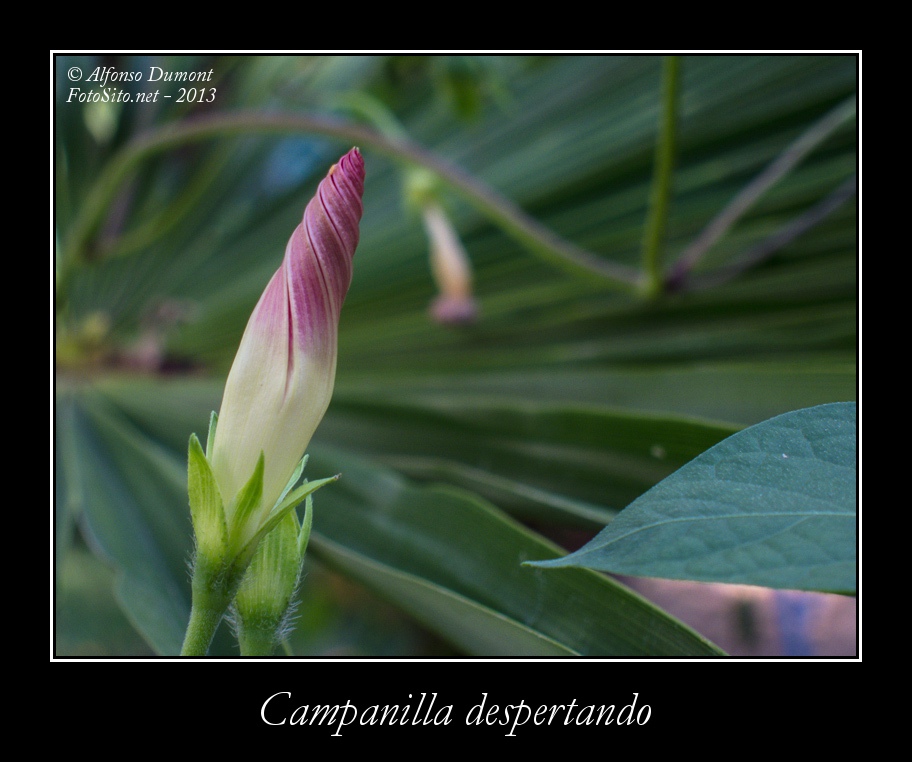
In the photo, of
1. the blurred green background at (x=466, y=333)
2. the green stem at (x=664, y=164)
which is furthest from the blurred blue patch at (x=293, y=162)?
the green stem at (x=664, y=164)

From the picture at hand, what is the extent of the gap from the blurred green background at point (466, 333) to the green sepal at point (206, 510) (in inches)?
2.8

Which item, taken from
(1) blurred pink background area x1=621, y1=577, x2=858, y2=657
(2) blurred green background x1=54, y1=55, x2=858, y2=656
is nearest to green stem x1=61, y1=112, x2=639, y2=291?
(2) blurred green background x1=54, y1=55, x2=858, y2=656

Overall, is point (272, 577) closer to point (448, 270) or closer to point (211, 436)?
point (211, 436)

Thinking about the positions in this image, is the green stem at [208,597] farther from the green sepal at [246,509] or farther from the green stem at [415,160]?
the green stem at [415,160]

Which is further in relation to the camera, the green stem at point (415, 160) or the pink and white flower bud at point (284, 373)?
the green stem at point (415, 160)

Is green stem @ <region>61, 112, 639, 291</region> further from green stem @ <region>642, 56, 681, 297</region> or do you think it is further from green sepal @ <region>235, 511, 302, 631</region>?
green sepal @ <region>235, 511, 302, 631</region>

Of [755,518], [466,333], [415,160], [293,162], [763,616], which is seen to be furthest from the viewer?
[293,162]

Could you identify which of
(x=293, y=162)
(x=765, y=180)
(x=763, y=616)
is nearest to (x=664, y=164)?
(x=765, y=180)

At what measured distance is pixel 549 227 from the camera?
0.65 meters

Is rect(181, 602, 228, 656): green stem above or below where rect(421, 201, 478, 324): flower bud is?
below

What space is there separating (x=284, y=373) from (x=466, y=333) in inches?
18.4

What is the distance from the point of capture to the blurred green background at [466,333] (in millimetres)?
289

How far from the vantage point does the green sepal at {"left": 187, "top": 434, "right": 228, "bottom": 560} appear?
7.3 inches

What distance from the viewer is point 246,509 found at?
0.62 feet
